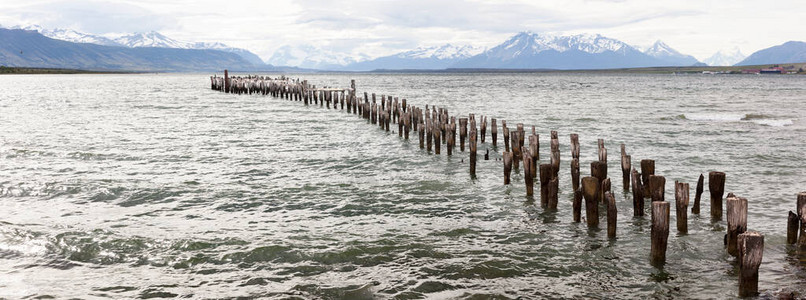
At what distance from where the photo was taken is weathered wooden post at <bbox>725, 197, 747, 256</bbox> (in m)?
9.15

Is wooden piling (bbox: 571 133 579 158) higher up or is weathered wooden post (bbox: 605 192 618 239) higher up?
wooden piling (bbox: 571 133 579 158)

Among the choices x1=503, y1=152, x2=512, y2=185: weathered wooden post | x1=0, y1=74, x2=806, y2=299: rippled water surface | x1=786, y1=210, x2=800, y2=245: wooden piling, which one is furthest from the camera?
x1=503, y1=152, x2=512, y2=185: weathered wooden post

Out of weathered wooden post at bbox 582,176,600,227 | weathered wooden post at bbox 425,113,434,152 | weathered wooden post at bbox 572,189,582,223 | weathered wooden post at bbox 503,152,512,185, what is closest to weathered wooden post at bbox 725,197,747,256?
weathered wooden post at bbox 582,176,600,227

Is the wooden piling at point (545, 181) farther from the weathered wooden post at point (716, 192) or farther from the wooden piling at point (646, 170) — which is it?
the weathered wooden post at point (716, 192)

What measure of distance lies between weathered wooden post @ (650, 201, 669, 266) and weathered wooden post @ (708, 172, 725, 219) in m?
2.96

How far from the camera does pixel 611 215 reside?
1119 cm

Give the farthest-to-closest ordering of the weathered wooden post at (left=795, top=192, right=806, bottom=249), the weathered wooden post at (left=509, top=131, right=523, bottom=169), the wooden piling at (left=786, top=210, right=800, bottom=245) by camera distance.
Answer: the weathered wooden post at (left=509, top=131, right=523, bottom=169) < the wooden piling at (left=786, top=210, right=800, bottom=245) < the weathered wooden post at (left=795, top=192, right=806, bottom=249)

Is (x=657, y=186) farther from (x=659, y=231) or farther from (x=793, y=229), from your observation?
(x=793, y=229)

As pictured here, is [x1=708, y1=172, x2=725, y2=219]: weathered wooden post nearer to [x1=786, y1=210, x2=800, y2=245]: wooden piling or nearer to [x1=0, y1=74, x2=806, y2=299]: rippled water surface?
[x1=0, y1=74, x2=806, y2=299]: rippled water surface

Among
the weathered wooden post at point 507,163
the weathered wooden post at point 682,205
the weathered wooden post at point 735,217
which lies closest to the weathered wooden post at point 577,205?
the weathered wooden post at point 682,205

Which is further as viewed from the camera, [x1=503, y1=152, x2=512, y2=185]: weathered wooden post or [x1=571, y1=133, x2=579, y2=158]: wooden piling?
[x1=571, y1=133, x2=579, y2=158]: wooden piling

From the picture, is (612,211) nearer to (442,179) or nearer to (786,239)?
(786,239)

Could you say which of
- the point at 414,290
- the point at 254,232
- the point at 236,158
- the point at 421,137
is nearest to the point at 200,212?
the point at 254,232

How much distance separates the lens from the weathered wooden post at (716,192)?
1203 centimetres
